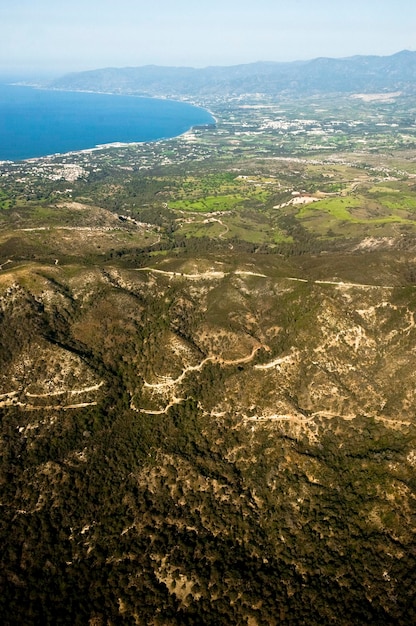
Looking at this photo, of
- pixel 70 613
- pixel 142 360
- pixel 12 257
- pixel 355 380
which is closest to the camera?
pixel 70 613

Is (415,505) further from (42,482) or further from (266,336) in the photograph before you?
(42,482)

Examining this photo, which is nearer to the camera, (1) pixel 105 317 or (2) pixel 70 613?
(2) pixel 70 613

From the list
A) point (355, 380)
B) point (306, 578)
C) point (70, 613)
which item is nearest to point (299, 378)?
point (355, 380)

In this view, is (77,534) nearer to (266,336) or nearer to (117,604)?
(117,604)

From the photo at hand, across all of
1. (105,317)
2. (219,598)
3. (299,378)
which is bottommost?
(219,598)

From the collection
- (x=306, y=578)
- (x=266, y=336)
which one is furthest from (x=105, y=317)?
(x=306, y=578)

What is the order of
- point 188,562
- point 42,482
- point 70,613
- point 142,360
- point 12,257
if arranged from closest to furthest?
1. point 70,613
2. point 188,562
3. point 42,482
4. point 142,360
5. point 12,257

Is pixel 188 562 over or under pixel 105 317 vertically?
under

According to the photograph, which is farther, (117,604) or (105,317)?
(105,317)

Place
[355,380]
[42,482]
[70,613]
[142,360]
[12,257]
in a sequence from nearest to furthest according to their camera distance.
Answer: [70,613] < [42,482] < [355,380] < [142,360] < [12,257]
